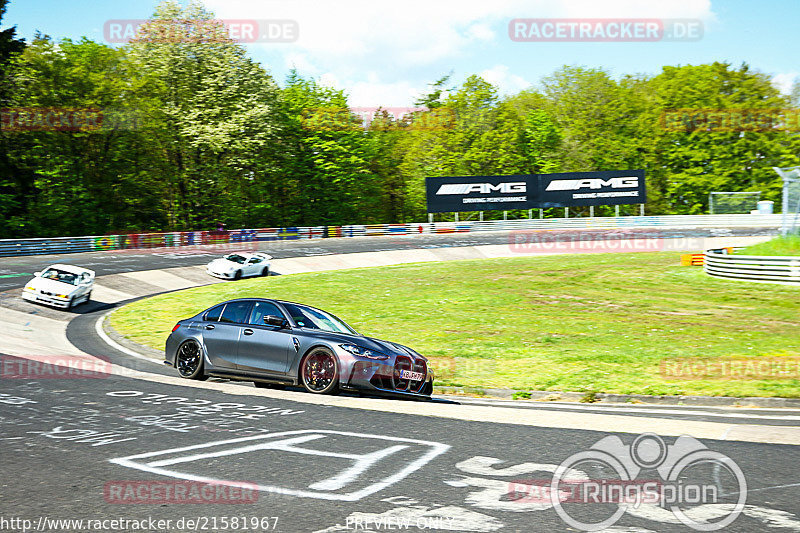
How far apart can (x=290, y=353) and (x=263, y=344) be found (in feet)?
1.90

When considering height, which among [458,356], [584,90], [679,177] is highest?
[584,90]

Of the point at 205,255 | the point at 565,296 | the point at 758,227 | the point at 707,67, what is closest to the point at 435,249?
the point at 205,255

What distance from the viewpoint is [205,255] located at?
142 feet

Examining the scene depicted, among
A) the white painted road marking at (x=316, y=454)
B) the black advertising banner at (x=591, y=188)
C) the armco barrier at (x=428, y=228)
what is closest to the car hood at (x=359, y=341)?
the white painted road marking at (x=316, y=454)

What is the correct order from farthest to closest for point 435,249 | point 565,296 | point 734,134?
point 734,134
point 435,249
point 565,296

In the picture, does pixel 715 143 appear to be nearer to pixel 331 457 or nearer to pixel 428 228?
pixel 428 228

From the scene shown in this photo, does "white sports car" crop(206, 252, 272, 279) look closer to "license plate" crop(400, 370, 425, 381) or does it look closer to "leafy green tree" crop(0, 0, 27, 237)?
"leafy green tree" crop(0, 0, 27, 237)

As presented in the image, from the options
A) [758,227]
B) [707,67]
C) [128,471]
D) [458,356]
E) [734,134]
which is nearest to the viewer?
[128,471]

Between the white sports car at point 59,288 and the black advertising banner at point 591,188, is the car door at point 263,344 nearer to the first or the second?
the white sports car at point 59,288

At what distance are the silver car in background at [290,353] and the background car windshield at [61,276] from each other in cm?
1629

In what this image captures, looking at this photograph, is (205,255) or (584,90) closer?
(205,255)

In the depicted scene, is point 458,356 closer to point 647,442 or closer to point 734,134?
point 647,442

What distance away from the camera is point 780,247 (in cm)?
2997

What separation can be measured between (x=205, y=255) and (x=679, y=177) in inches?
2040
